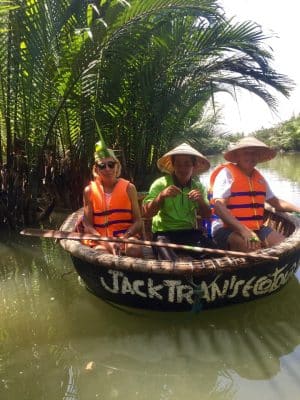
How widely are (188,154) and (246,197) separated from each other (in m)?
0.67

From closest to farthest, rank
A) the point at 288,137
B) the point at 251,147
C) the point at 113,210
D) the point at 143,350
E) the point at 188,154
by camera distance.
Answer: the point at 143,350
the point at 188,154
the point at 251,147
the point at 113,210
the point at 288,137

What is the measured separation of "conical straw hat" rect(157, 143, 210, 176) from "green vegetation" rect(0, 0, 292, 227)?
1.42 m

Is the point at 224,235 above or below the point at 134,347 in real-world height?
above

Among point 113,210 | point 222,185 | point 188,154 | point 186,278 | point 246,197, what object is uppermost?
point 188,154

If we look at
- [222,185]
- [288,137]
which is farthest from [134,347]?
[288,137]

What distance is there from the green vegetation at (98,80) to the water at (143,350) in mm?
2557

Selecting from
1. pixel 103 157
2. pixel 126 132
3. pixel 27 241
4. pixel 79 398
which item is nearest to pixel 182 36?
pixel 126 132

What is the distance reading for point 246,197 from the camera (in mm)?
3559

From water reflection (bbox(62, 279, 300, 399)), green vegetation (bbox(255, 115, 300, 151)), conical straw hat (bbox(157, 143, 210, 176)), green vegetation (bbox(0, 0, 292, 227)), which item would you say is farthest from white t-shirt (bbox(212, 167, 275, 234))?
green vegetation (bbox(255, 115, 300, 151))

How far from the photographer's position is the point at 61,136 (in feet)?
21.4

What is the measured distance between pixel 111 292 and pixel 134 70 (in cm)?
386

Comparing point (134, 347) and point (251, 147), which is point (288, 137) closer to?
point (251, 147)

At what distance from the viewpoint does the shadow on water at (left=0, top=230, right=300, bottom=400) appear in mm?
2416

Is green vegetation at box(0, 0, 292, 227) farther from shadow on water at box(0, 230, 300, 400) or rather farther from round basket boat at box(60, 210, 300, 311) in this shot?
shadow on water at box(0, 230, 300, 400)
